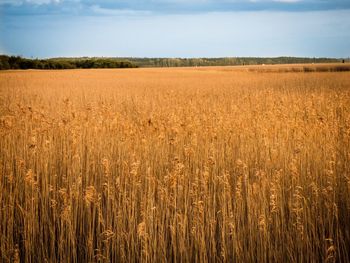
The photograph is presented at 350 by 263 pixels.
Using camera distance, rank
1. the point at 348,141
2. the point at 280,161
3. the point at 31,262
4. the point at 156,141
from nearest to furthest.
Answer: the point at 31,262 → the point at 280,161 → the point at 348,141 → the point at 156,141

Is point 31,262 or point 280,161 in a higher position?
point 280,161

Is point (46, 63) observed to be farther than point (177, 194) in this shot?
Yes

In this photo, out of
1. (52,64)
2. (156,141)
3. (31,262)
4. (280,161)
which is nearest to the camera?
(31,262)

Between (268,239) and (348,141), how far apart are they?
3.11 meters

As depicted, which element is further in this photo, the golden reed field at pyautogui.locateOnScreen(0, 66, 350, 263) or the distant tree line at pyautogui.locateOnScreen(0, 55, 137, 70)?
the distant tree line at pyautogui.locateOnScreen(0, 55, 137, 70)

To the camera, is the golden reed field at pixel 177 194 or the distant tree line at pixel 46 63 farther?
the distant tree line at pixel 46 63

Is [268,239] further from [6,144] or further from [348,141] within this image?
[6,144]

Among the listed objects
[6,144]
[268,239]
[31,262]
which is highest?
[6,144]

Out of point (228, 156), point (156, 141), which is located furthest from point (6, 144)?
point (228, 156)

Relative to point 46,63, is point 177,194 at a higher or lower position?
lower

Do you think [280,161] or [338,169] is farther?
[280,161]

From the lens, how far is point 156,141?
6.24m

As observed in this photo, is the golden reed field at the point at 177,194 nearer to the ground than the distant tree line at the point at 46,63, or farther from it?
nearer to the ground

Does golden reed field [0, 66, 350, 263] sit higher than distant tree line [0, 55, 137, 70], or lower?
lower
